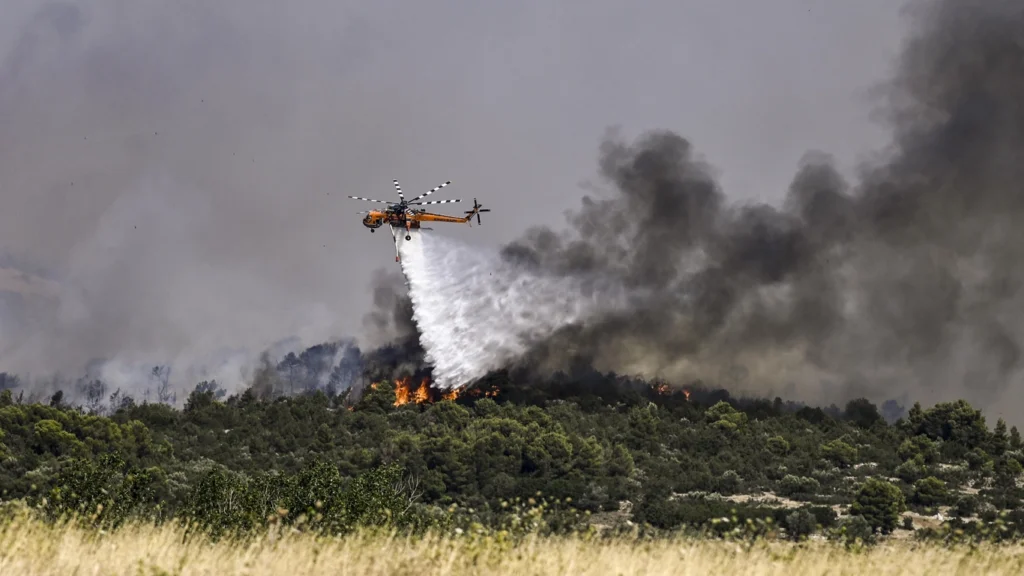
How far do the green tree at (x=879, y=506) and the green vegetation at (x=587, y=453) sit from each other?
0.19 m

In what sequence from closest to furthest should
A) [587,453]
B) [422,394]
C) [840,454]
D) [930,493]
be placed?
[930,493], [587,453], [840,454], [422,394]

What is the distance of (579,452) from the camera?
372 ft

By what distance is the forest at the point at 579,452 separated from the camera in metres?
86.4

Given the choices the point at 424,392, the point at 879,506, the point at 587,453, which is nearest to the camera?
the point at 879,506

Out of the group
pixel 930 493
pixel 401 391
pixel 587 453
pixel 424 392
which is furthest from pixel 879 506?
pixel 401 391

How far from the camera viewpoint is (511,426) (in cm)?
11994

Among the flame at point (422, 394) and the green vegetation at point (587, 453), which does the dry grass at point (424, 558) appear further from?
the flame at point (422, 394)

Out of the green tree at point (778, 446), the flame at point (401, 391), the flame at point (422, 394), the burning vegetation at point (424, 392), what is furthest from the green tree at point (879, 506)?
the flame at point (401, 391)

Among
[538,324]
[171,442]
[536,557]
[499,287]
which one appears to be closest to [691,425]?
[538,324]

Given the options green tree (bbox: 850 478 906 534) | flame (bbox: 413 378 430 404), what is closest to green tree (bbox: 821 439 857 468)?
green tree (bbox: 850 478 906 534)

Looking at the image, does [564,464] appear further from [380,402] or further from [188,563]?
[188,563]

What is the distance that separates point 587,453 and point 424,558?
313ft

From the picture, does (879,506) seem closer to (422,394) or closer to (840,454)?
(840,454)

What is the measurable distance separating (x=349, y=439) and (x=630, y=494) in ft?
127
